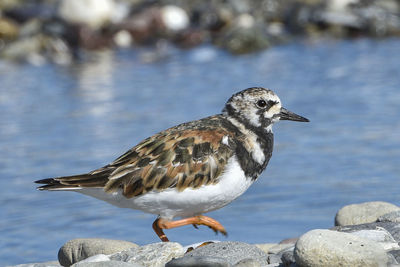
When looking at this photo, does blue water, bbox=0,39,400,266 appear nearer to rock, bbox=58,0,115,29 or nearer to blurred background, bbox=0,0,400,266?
blurred background, bbox=0,0,400,266

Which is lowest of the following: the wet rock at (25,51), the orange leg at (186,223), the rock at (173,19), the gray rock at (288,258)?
the gray rock at (288,258)

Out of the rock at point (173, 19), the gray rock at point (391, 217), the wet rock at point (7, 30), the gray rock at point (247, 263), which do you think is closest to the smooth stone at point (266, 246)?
the gray rock at point (391, 217)

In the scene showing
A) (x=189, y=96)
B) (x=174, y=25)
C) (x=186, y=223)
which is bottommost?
(x=186, y=223)

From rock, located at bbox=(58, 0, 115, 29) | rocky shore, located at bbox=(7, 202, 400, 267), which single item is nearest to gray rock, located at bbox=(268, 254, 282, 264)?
rocky shore, located at bbox=(7, 202, 400, 267)

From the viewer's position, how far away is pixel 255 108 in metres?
6.37

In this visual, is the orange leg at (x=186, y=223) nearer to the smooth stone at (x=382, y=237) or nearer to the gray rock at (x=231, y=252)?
the gray rock at (x=231, y=252)

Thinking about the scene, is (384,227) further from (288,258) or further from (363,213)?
(288,258)

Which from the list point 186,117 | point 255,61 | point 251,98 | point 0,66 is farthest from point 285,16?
point 251,98

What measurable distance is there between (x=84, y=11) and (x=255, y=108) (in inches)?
526

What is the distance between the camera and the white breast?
19.2 ft

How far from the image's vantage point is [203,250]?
5605 mm

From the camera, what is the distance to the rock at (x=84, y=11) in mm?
18984

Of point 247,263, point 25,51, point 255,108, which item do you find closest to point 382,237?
point 247,263

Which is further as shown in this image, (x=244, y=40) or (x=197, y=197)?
(x=244, y=40)
